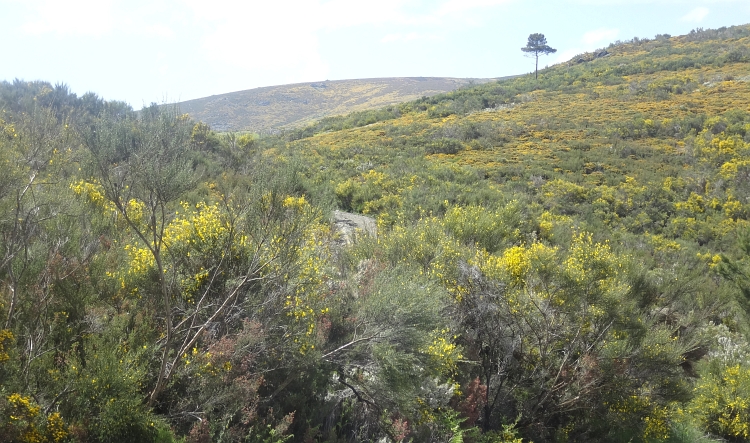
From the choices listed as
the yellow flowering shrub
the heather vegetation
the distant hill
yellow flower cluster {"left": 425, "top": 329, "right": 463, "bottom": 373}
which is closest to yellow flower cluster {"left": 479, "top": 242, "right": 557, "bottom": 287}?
the heather vegetation

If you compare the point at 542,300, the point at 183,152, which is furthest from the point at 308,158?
the point at 183,152

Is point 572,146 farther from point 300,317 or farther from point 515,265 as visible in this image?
point 300,317

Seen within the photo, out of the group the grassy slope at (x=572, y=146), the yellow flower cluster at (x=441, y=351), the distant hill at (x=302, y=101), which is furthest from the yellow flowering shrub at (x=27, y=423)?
the distant hill at (x=302, y=101)

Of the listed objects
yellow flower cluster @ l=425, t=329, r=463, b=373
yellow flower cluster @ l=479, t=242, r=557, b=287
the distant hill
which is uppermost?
the distant hill

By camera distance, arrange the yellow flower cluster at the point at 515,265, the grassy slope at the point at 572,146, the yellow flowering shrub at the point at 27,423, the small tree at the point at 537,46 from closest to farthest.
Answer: the yellow flowering shrub at the point at 27,423 → the yellow flower cluster at the point at 515,265 → the grassy slope at the point at 572,146 → the small tree at the point at 537,46

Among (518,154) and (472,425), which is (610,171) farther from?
(472,425)

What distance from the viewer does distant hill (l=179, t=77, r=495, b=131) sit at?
203ft

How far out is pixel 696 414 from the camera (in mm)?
9375

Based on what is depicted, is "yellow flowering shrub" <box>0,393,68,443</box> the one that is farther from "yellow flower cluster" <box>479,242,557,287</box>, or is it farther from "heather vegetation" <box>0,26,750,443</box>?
"yellow flower cluster" <box>479,242,557,287</box>

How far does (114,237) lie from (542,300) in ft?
22.5

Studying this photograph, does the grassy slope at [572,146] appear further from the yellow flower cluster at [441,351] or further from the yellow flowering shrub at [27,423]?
the yellow flowering shrub at [27,423]

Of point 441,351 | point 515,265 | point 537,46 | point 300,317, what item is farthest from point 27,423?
point 537,46

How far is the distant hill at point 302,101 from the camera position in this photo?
61750 mm

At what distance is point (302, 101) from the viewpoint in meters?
77.6
